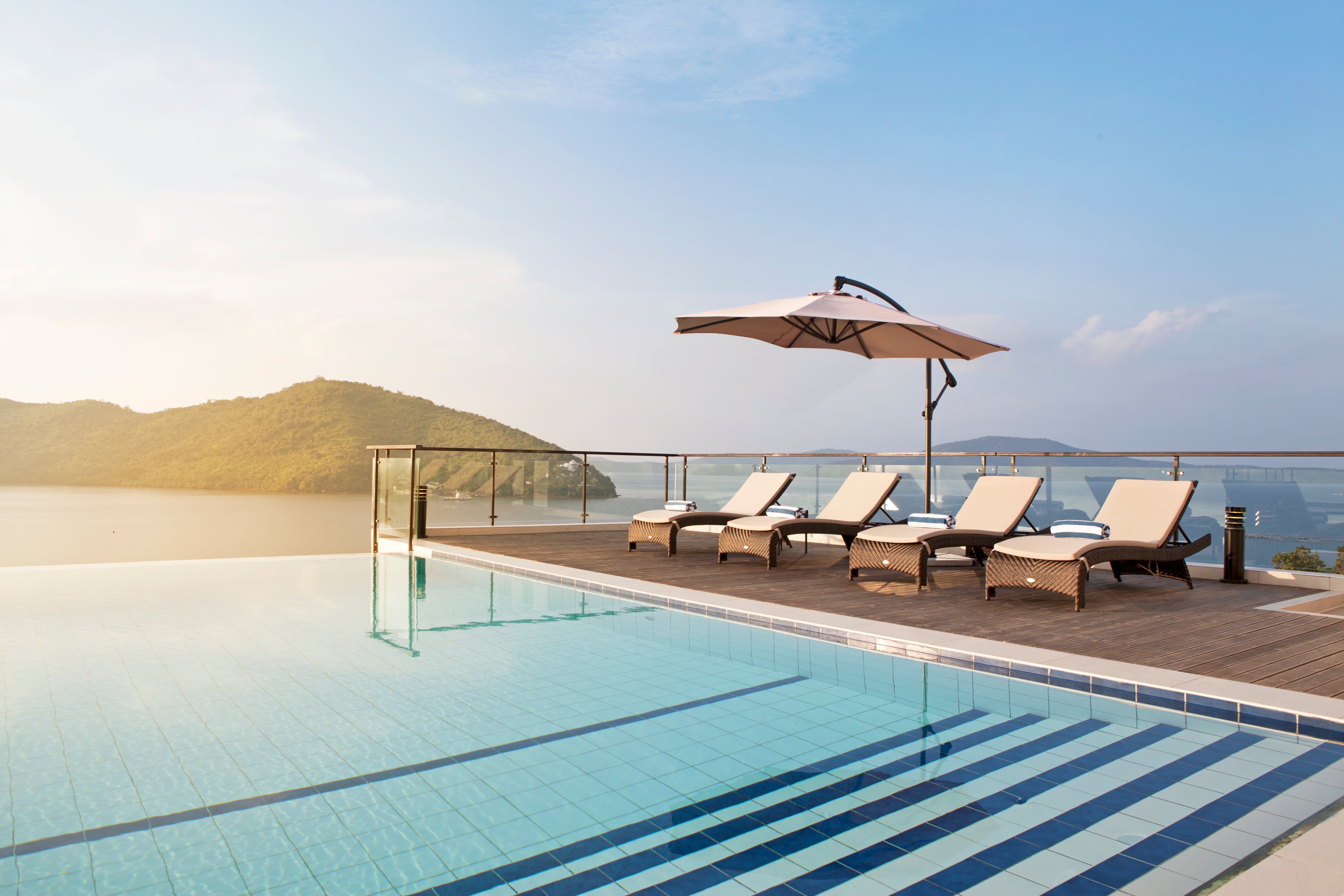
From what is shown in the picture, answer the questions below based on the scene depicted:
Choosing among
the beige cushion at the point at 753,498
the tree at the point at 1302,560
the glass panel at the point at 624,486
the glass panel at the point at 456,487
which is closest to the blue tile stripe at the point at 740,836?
the beige cushion at the point at 753,498

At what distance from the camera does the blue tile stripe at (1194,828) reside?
6.21 feet

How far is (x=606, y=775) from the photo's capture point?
102 inches

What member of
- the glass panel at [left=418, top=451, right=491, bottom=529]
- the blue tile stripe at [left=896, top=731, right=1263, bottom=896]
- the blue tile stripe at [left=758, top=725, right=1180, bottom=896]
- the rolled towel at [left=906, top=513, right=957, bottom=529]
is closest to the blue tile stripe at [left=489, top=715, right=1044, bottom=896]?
the blue tile stripe at [left=758, top=725, right=1180, bottom=896]

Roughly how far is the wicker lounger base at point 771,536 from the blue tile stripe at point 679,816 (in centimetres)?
349

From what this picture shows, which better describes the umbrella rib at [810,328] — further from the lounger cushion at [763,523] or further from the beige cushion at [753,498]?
the lounger cushion at [763,523]

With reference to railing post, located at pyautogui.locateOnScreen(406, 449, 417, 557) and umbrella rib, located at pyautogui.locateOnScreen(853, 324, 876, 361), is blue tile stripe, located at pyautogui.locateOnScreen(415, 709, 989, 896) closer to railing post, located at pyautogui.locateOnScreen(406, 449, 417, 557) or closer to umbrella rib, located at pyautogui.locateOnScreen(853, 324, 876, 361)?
umbrella rib, located at pyautogui.locateOnScreen(853, 324, 876, 361)

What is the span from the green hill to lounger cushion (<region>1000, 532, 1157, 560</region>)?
110 feet

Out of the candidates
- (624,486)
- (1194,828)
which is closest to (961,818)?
(1194,828)

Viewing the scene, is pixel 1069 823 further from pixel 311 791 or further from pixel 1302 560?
pixel 1302 560

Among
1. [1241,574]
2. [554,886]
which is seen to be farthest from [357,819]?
[1241,574]

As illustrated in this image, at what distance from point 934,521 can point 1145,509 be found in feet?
4.84

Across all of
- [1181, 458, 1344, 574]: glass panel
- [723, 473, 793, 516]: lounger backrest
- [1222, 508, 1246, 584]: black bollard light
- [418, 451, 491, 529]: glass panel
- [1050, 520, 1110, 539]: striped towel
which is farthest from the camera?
[418, 451, 491, 529]: glass panel

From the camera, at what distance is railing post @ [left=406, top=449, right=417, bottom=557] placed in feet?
27.6

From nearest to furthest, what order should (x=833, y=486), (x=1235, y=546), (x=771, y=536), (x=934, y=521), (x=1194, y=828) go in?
(x=1194, y=828) < (x=1235, y=546) < (x=934, y=521) < (x=771, y=536) < (x=833, y=486)
